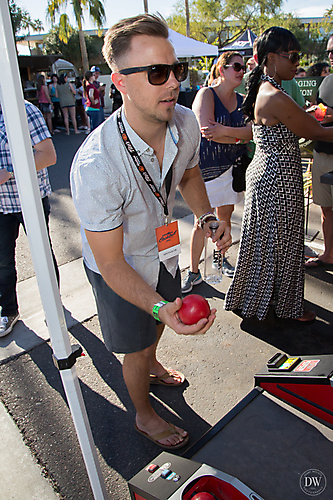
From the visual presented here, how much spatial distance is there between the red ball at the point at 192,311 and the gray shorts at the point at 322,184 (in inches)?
108

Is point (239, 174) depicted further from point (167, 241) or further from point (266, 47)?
point (167, 241)

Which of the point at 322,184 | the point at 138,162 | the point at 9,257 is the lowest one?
the point at 9,257

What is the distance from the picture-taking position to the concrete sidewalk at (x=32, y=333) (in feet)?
6.34

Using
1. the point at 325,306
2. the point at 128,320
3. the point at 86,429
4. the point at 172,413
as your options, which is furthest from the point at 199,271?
the point at 86,429

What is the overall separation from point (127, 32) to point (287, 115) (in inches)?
54.4

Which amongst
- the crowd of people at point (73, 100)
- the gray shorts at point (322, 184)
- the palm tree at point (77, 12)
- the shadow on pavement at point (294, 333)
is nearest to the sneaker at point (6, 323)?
Result: the shadow on pavement at point (294, 333)

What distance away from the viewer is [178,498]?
4.23 feet

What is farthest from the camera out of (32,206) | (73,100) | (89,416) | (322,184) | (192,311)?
(73,100)

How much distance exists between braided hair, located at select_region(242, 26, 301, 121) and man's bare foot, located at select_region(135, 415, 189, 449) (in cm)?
225

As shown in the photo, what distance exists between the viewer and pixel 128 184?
1.63 m

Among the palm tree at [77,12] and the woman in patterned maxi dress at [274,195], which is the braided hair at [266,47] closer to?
the woman in patterned maxi dress at [274,195]

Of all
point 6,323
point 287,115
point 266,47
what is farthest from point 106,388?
point 266,47

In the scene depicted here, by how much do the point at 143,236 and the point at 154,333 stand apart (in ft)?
1.76

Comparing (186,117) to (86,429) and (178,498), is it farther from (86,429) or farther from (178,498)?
(178,498)
